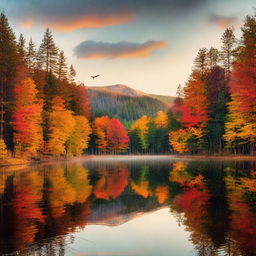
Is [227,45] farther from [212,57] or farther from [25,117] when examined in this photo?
[25,117]

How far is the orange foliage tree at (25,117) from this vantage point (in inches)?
1709

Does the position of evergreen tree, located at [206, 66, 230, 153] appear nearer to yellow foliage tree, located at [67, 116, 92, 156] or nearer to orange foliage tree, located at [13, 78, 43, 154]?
yellow foliage tree, located at [67, 116, 92, 156]

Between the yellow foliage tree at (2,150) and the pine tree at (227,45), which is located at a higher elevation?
the pine tree at (227,45)

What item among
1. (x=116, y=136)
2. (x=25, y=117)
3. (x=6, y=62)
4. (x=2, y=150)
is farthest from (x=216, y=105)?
(x=116, y=136)

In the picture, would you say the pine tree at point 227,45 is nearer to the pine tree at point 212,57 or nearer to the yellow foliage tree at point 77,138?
the pine tree at point 212,57

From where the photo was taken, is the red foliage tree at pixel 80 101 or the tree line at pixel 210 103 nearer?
the tree line at pixel 210 103

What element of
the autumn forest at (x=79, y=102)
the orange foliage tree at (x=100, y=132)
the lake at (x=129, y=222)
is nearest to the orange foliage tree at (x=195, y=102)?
the autumn forest at (x=79, y=102)

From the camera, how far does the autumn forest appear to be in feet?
141

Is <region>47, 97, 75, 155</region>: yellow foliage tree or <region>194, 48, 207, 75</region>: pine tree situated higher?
<region>194, 48, 207, 75</region>: pine tree

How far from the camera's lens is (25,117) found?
44.5 metres

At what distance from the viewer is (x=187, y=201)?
1448cm

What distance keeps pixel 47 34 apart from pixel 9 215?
217ft

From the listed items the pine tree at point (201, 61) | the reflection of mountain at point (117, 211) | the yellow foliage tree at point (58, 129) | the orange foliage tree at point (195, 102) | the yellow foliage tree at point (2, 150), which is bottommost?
the reflection of mountain at point (117, 211)

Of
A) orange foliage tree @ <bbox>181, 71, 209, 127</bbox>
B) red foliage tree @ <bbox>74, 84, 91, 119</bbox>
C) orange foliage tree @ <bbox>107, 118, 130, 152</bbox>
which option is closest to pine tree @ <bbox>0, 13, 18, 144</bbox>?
orange foliage tree @ <bbox>181, 71, 209, 127</bbox>
